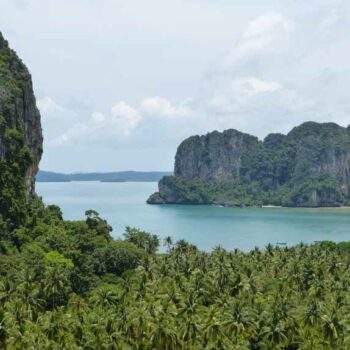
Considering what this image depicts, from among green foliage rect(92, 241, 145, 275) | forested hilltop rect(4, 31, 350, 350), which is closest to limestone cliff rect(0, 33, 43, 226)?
forested hilltop rect(4, 31, 350, 350)

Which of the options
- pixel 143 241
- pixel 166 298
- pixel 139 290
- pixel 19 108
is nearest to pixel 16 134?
pixel 19 108

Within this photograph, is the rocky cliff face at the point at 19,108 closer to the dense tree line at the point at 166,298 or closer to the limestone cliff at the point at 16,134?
the limestone cliff at the point at 16,134

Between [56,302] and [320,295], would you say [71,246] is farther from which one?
[320,295]

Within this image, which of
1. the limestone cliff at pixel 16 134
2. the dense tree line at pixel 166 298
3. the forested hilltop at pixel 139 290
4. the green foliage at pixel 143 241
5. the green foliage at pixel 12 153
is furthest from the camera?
the green foliage at pixel 143 241

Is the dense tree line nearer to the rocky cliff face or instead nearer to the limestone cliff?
the limestone cliff

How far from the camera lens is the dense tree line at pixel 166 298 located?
57.3 meters

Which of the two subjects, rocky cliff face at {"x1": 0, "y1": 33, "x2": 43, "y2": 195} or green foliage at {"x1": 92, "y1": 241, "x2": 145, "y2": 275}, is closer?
green foliage at {"x1": 92, "y1": 241, "x2": 145, "y2": 275}

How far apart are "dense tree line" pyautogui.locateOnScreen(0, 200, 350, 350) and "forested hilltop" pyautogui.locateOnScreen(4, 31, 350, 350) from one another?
12cm

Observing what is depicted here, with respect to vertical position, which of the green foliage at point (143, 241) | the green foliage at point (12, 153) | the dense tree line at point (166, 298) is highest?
the green foliage at point (12, 153)

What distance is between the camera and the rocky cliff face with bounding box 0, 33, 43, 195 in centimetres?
11869

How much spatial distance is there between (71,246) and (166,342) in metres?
47.0

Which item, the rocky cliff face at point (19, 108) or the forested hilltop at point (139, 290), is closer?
the forested hilltop at point (139, 290)

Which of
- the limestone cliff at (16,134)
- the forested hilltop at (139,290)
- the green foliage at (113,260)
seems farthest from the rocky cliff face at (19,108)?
the green foliage at (113,260)

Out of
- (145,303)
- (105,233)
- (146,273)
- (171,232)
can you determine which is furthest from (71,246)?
(171,232)
